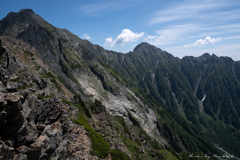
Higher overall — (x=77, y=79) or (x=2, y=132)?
(x=77, y=79)

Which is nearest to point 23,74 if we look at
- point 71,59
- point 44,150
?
point 44,150

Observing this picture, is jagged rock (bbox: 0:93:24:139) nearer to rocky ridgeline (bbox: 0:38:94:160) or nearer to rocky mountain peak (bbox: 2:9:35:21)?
rocky ridgeline (bbox: 0:38:94:160)

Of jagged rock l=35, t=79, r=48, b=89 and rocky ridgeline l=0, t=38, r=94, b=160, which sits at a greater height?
jagged rock l=35, t=79, r=48, b=89

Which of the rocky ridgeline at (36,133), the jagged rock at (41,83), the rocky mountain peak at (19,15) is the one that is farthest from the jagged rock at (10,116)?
the rocky mountain peak at (19,15)

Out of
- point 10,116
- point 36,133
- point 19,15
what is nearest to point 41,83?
point 36,133

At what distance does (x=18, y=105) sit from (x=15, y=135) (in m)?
4.00

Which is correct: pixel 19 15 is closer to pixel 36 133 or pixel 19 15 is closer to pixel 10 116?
pixel 36 133

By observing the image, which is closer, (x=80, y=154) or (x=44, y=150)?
(x=44, y=150)

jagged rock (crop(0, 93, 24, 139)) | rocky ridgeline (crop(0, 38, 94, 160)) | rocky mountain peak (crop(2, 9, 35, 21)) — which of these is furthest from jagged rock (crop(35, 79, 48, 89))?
rocky mountain peak (crop(2, 9, 35, 21))

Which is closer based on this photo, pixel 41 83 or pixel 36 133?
pixel 36 133

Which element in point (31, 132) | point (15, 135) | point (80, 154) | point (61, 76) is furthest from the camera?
point (61, 76)

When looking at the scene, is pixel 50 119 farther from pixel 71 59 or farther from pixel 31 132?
pixel 71 59

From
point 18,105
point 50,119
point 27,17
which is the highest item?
point 27,17

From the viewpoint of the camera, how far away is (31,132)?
1898 cm
